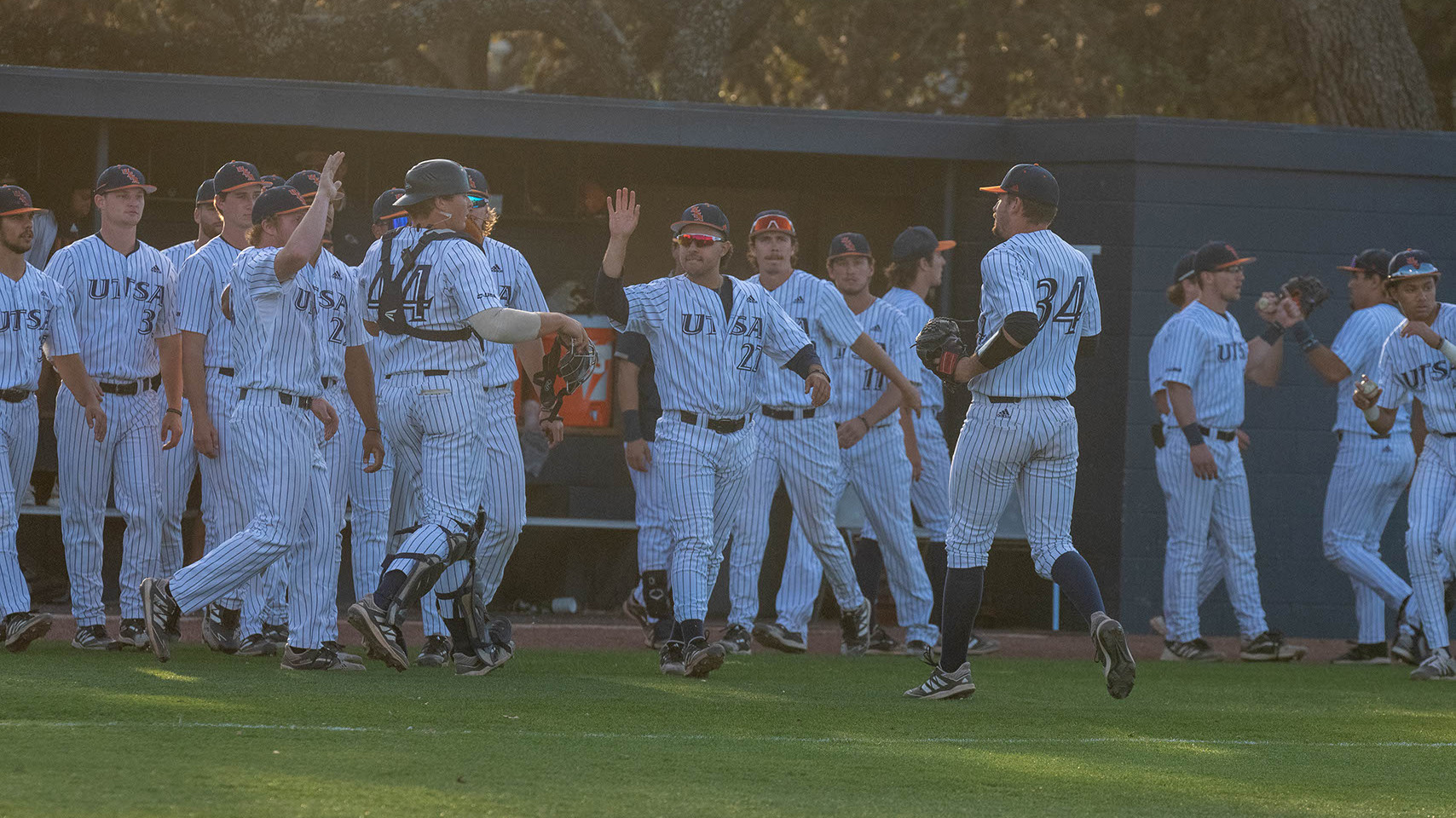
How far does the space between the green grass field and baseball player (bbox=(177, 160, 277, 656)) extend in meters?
0.25

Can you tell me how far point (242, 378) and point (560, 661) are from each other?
2.00 meters

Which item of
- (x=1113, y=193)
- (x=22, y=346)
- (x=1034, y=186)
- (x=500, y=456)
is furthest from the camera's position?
(x=1113, y=193)

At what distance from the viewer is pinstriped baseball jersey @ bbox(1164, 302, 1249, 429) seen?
9.38 metres

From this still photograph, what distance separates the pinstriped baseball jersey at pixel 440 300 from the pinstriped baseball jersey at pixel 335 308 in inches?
18.1

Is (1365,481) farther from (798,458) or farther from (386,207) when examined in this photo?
(386,207)

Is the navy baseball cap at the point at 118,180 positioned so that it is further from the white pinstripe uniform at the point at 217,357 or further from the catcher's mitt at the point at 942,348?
the catcher's mitt at the point at 942,348

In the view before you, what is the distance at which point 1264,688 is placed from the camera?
796cm

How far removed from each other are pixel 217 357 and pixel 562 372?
6.78 feet

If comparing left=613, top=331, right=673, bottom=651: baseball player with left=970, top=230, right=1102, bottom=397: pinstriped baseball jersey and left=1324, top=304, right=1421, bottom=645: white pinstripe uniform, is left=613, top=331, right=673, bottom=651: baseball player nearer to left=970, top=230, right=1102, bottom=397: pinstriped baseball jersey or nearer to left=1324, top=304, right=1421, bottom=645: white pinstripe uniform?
left=970, top=230, right=1102, bottom=397: pinstriped baseball jersey

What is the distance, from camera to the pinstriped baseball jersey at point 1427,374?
28.3 feet

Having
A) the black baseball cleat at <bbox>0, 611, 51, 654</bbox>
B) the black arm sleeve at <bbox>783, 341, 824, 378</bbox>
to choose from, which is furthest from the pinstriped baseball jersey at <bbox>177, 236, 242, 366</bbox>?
the black arm sleeve at <bbox>783, 341, 824, 378</bbox>

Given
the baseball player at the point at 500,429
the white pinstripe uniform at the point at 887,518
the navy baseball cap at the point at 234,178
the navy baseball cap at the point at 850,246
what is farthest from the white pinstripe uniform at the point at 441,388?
the navy baseball cap at the point at 850,246

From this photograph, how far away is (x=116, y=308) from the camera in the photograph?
26.2 ft

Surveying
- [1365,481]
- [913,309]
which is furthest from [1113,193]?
[1365,481]
